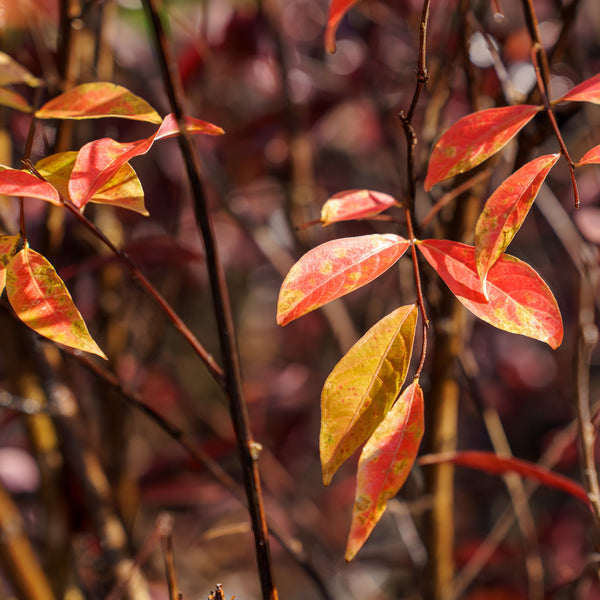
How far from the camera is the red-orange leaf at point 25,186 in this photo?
33 centimetres

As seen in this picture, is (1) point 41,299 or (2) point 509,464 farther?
(2) point 509,464

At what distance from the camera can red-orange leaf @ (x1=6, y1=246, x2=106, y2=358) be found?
35 cm

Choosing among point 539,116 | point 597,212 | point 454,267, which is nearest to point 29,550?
point 454,267

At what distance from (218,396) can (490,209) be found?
1.49 metres

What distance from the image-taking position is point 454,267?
368 mm

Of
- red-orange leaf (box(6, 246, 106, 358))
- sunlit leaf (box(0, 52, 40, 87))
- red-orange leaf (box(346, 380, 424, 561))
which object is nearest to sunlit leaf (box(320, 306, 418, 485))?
red-orange leaf (box(346, 380, 424, 561))

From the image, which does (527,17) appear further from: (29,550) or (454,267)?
(29,550)

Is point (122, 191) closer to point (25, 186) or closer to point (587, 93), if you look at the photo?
point (25, 186)

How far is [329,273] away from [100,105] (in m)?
0.20

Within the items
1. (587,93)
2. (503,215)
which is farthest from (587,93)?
(503,215)

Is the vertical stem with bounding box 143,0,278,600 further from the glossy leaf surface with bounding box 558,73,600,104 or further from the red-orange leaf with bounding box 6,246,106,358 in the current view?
the glossy leaf surface with bounding box 558,73,600,104

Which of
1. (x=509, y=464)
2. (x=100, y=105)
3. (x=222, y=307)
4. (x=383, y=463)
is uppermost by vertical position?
(x=100, y=105)

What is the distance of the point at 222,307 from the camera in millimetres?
362

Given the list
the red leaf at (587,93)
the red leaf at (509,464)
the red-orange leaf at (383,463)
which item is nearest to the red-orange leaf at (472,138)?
the red leaf at (587,93)
